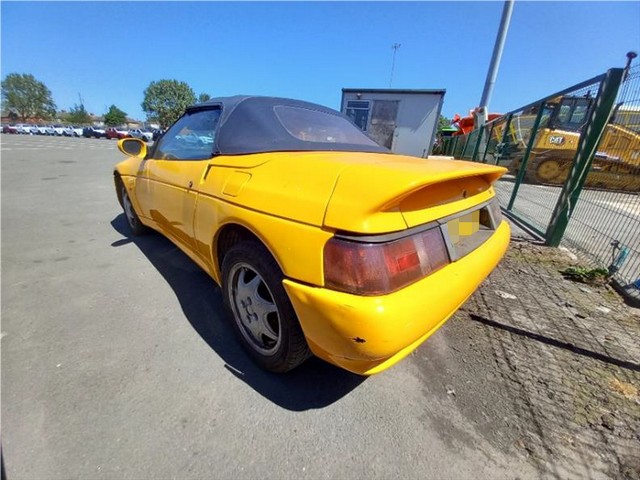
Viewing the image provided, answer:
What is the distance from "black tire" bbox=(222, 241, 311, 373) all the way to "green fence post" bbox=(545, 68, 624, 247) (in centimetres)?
418

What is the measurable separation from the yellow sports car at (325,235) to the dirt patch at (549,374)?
2.13ft

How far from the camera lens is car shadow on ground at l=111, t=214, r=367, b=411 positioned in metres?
1.73

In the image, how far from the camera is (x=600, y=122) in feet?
11.8

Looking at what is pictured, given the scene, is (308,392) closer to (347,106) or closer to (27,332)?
(27,332)

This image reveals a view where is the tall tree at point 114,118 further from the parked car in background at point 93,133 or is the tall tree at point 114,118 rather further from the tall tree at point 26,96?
the parked car in background at point 93,133

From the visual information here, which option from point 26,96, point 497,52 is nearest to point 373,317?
point 497,52

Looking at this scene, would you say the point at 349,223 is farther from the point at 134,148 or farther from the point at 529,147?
the point at 529,147

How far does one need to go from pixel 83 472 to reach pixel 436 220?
1.92 m

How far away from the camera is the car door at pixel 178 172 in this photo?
7.31ft

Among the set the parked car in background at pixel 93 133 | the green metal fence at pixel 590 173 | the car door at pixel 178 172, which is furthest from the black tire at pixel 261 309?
the parked car in background at pixel 93 133

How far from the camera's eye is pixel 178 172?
7.88 feet

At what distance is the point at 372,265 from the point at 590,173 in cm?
424

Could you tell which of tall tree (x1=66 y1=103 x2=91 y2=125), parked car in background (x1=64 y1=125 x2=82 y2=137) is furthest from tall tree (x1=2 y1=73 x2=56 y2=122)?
parked car in background (x1=64 y1=125 x2=82 y2=137)

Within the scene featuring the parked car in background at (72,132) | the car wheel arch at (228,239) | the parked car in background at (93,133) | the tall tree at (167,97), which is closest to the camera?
the car wheel arch at (228,239)
